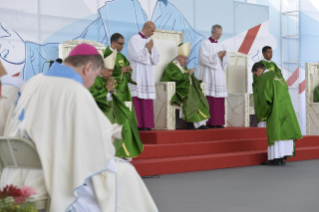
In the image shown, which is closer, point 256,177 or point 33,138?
point 33,138

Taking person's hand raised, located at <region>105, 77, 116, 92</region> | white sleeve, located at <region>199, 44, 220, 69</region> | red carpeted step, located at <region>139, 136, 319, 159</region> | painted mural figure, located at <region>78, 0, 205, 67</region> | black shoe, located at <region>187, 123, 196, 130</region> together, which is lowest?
red carpeted step, located at <region>139, 136, 319, 159</region>

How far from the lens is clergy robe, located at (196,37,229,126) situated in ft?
28.2

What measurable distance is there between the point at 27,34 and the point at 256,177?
160 inches

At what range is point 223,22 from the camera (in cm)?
1008

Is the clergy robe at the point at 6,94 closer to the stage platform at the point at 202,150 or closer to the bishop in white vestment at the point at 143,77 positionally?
the stage platform at the point at 202,150

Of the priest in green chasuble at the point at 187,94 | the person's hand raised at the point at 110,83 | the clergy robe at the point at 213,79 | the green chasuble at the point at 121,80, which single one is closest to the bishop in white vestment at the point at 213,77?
the clergy robe at the point at 213,79

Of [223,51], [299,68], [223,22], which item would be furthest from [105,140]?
[299,68]

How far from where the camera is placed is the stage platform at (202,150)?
657cm

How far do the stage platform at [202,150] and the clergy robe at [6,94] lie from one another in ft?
9.94

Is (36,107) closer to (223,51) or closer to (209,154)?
(209,154)

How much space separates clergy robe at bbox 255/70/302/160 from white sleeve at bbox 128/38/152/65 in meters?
1.82

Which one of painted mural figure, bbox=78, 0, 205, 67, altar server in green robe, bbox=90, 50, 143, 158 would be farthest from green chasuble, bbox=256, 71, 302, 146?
painted mural figure, bbox=78, 0, 205, 67

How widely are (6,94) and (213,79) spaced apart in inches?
225

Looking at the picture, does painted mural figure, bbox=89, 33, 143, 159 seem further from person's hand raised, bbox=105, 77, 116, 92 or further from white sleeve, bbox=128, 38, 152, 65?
white sleeve, bbox=128, 38, 152, 65
